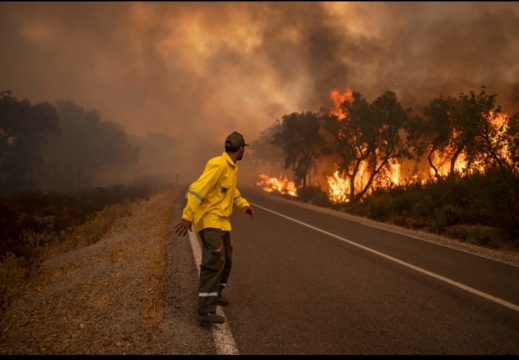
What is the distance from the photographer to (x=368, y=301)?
441cm

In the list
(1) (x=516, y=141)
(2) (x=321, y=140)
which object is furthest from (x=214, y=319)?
(2) (x=321, y=140)

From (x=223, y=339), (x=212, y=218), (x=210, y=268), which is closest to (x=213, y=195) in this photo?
(x=212, y=218)

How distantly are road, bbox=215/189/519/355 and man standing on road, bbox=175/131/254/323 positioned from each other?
42 centimetres

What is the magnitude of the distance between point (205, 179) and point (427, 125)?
2260 cm

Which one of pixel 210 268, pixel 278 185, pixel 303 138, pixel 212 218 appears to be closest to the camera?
pixel 210 268

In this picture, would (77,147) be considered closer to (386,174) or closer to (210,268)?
(386,174)

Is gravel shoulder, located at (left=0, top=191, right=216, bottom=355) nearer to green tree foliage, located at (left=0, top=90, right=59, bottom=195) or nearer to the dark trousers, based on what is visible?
the dark trousers

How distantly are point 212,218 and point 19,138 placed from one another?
34487 mm

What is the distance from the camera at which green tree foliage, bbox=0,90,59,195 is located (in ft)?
93.1

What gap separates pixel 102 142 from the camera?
4656 cm

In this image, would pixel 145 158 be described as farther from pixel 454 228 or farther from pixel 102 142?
pixel 454 228

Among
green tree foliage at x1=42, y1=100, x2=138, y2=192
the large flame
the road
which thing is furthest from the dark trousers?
green tree foliage at x1=42, y1=100, x2=138, y2=192

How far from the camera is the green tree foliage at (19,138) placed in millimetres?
28391

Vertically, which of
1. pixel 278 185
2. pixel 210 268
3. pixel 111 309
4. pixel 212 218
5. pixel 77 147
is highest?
pixel 77 147
